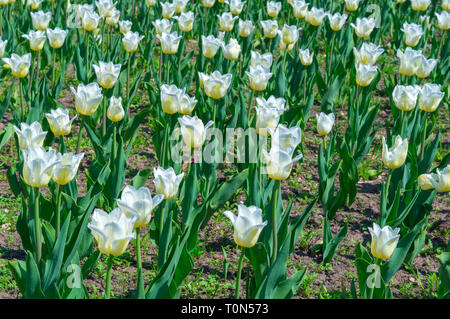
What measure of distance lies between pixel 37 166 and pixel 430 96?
83.2 inches

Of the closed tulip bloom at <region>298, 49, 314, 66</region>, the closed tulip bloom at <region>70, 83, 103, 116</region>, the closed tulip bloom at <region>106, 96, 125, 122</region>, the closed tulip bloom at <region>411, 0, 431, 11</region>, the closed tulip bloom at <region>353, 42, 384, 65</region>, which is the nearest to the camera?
the closed tulip bloom at <region>70, 83, 103, 116</region>

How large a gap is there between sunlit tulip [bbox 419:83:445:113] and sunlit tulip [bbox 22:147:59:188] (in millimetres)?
2024

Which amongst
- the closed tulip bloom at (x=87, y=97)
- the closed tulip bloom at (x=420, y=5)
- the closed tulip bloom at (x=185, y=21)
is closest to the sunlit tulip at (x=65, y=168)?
the closed tulip bloom at (x=87, y=97)

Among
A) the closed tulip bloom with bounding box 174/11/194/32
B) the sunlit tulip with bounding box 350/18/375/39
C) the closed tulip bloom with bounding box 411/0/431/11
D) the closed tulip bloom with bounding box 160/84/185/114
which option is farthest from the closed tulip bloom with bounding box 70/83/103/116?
the closed tulip bloom with bounding box 411/0/431/11

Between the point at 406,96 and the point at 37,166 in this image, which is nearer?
the point at 37,166

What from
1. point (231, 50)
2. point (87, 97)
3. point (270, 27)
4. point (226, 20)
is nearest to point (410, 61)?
point (231, 50)

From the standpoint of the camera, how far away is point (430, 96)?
334cm

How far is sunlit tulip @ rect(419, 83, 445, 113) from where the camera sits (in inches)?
131

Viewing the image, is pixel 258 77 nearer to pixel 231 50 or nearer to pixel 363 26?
pixel 231 50

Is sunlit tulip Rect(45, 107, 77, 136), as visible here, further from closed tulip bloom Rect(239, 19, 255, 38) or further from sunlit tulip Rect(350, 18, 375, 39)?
sunlit tulip Rect(350, 18, 375, 39)

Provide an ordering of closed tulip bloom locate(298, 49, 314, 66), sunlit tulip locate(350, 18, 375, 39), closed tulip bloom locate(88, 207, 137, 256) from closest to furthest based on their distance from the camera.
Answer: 1. closed tulip bloom locate(88, 207, 137, 256)
2. closed tulip bloom locate(298, 49, 314, 66)
3. sunlit tulip locate(350, 18, 375, 39)

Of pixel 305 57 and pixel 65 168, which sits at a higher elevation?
pixel 65 168

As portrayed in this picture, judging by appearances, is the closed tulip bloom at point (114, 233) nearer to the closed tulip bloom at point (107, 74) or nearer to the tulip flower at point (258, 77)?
the closed tulip bloom at point (107, 74)
